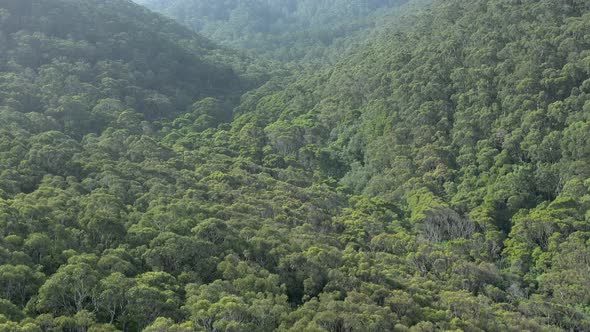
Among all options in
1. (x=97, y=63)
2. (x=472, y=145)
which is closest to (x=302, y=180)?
(x=472, y=145)

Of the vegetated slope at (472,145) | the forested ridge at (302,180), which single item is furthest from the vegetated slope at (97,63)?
the vegetated slope at (472,145)

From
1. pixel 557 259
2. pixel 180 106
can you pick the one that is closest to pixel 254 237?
pixel 557 259

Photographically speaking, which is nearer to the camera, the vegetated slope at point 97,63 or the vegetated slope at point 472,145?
the vegetated slope at point 472,145

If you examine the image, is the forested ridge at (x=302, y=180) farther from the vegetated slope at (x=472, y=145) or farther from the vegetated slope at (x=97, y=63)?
the vegetated slope at (x=97, y=63)

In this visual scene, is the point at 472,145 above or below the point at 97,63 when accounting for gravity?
below


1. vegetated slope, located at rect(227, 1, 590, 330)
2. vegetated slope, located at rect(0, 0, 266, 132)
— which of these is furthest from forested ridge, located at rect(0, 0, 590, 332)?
vegetated slope, located at rect(0, 0, 266, 132)

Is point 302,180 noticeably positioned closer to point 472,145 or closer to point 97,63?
point 472,145

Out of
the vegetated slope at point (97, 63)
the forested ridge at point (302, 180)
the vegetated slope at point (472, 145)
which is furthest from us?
the vegetated slope at point (97, 63)

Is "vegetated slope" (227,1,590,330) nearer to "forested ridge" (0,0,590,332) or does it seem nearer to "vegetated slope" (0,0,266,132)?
"forested ridge" (0,0,590,332)

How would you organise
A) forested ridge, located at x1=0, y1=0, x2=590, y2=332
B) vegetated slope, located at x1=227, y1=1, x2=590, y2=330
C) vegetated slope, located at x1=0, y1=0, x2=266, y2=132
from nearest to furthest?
forested ridge, located at x1=0, y1=0, x2=590, y2=332
vegetated slope, located at x1=227, y1=1, x2=590, y2=330
vegetated slope, located at x1=0, y1=0, x2=266, y2=132
